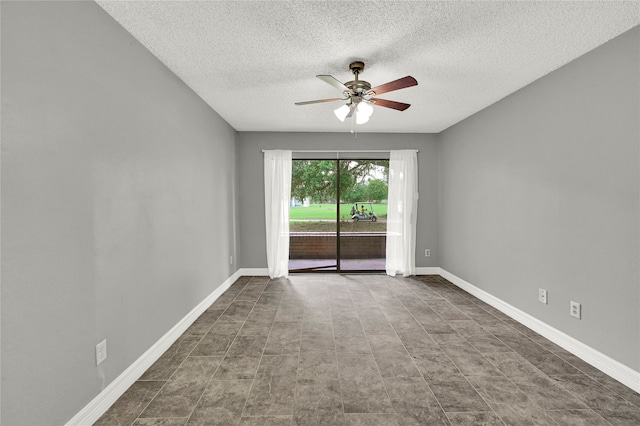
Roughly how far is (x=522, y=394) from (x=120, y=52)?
346cm

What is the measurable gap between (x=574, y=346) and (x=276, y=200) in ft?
12.7

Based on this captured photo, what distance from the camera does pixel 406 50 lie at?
222 centimetres

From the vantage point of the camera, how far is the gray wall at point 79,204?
124 cm

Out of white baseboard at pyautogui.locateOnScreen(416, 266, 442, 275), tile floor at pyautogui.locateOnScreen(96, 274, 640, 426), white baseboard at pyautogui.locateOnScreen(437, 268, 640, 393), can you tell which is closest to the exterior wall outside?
white baseboard at pyautogui.locateOnScreen(416, 266, 442, 275)

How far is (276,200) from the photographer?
15.4 feet

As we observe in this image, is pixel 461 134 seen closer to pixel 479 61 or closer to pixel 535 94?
pixel 535 94

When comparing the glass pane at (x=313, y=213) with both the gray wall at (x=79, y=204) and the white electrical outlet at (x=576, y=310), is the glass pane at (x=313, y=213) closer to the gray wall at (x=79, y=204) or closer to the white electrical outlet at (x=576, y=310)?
the gray wall at (x=79, y=204)

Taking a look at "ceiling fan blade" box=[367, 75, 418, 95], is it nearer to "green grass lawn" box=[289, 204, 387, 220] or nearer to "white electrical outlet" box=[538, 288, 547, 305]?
"white electrical outlet" box=[538, 288, 547, 305]

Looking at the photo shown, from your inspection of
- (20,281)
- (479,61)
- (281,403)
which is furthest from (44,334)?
(479,61)

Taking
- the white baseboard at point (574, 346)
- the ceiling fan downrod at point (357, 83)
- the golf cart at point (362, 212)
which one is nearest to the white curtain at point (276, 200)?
the golf cart at point (362, 212)

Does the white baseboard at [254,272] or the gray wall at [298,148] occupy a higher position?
the gray wall at [298,148]

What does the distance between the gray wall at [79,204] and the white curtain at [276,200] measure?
6.88 feet

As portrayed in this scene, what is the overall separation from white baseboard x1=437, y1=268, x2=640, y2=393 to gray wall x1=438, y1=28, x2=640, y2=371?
2.0 inches

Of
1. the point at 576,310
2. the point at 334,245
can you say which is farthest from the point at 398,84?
the point at 334,245
